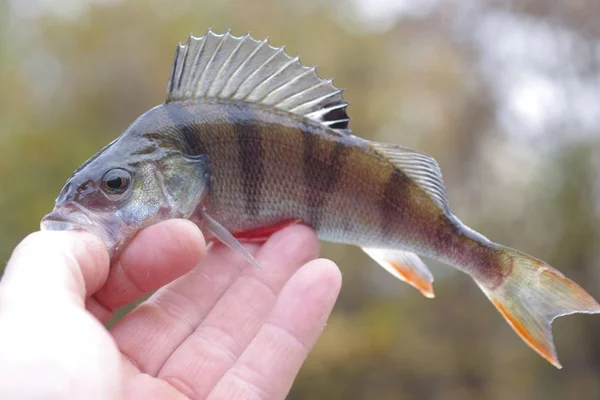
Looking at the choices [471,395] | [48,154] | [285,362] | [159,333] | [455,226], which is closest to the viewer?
[285,362]

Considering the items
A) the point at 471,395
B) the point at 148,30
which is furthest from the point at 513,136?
the point at 148,30

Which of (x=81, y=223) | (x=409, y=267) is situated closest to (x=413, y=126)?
(x=409, y=267)

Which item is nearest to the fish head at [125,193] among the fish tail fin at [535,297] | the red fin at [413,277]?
the red fin at [413,277]

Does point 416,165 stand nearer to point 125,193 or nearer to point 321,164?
point 321,164

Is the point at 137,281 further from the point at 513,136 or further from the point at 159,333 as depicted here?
the point at 513,136

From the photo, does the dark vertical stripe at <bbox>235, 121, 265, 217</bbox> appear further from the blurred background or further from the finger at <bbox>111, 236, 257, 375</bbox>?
the blurred background

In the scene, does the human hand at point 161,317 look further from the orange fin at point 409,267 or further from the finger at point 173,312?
the orange fin at point 409,267

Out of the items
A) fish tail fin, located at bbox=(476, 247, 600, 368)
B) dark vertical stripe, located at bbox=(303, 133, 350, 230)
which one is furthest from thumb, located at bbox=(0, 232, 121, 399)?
fish tail fin, located at bbox=(476, 247, 600, 368)
